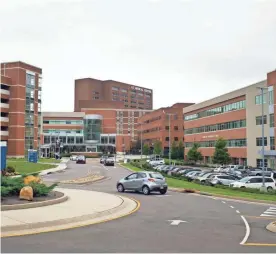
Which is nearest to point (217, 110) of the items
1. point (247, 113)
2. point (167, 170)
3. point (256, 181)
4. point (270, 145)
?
point (247, 113)

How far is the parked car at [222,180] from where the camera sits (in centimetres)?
3905

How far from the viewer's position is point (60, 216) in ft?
48.8

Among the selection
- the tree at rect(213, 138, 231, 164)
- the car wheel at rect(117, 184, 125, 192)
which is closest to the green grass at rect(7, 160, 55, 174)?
the car wheel at rect(117, 184, 125, 192)

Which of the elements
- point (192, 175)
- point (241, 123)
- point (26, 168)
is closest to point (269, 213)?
point (192, 175)

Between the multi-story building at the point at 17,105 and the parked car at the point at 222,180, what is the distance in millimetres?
64217

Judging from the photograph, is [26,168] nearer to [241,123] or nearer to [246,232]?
[241,123]

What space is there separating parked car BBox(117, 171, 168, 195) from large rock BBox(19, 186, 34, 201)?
1075 cm

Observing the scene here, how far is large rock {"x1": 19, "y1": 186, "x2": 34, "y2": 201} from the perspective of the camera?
17.9 metres

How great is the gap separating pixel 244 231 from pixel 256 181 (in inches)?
929

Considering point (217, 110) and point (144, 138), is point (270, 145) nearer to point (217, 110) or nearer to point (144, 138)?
point (217, 110)

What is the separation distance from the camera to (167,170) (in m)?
57.4

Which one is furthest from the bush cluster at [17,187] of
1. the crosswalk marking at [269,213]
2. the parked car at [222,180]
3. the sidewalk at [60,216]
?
the parked car at [222,180]

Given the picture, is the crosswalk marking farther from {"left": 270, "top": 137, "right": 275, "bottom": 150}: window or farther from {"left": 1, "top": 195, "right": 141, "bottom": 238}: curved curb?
{"left": 270, "top": 137, "right": 275, "bottom": 150}: window

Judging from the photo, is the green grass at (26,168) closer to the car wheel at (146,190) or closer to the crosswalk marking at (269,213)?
the car wheel at (146,190)
